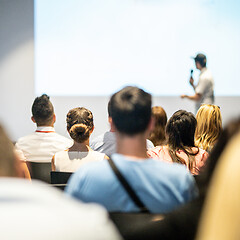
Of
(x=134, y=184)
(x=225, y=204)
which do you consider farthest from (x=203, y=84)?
(x=225, y=204)

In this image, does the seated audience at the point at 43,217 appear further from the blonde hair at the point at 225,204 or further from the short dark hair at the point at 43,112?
the short dark hair at the point at 43,112

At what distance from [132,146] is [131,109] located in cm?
15

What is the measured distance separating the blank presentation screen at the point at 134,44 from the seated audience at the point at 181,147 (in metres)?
3.24

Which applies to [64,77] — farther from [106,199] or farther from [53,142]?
[106,199]

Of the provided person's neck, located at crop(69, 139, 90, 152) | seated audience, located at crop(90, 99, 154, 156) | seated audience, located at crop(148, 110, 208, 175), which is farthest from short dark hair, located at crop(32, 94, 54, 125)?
seated audience, located at crop(148, 110, 208, 175)

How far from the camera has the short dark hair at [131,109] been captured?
4.72 feet

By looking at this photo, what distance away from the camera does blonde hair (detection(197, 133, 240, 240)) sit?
692 mm

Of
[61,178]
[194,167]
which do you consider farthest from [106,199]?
[194,167]

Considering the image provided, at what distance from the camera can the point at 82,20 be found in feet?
19.6

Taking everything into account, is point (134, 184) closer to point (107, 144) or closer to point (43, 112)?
point (107, 144)

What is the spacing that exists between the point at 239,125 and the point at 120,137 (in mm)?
649

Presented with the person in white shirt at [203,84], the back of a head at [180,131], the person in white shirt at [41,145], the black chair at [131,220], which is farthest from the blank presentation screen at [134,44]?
the black chair at [131,220]

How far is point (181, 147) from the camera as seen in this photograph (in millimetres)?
2510

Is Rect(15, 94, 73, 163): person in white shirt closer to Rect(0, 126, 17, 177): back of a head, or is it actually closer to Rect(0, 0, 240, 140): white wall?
Rect(0, 126, 17, 177): back of a head
